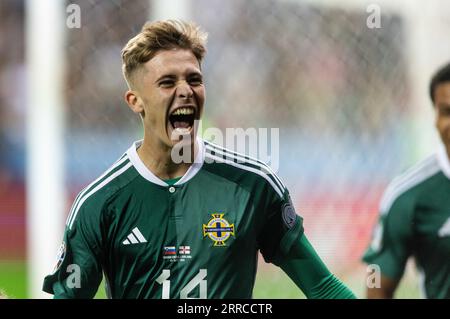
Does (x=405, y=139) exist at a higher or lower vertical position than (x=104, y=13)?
lower

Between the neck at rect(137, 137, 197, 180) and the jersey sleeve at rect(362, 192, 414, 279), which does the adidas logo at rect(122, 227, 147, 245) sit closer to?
the neck at rect(137, 137, 197, 180)

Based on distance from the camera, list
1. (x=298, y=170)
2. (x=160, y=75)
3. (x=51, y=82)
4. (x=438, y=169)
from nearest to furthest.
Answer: (x=160, y=75), (x=438, y=169), (x=298, y=170), (x=51, y=82)

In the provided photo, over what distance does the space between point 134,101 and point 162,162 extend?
0.83ft

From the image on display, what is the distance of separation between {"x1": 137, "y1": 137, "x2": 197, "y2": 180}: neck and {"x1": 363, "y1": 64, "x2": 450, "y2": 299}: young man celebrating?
0.80m

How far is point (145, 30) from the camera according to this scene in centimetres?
257

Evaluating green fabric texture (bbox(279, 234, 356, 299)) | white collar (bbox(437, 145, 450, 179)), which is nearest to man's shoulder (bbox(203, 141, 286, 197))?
green fabric texture (bbox(279, 234, 356, 299))

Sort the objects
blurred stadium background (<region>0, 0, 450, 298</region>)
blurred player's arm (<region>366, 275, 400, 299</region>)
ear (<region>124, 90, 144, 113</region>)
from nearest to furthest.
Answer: ear (<region>124, 90, 144, 113</region>) → blurred player's arm (<region>366, 275, 400, 299</region>) → blurred stadium background (<region>0, 0, 450, 298</region>)

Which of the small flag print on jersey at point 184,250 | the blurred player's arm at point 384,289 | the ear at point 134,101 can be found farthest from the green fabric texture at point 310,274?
the ear at point 134,101

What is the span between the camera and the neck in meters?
2.57

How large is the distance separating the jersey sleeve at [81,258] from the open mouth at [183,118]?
0.41m
